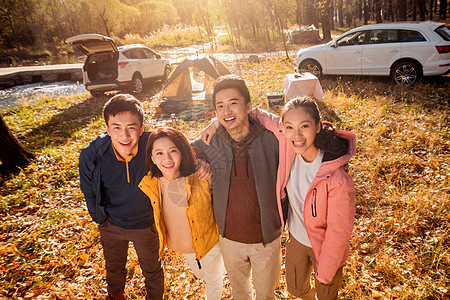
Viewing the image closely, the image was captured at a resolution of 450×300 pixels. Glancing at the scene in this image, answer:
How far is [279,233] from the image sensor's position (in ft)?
7.02

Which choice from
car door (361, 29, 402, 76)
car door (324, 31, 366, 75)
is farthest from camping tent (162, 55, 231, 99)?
car door (361, 29, 402, 76)

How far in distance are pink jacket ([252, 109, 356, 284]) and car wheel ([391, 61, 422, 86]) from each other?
813cm

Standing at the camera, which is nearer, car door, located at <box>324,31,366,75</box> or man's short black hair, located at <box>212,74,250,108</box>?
man's short black hair, located at <box>212,74,250,108</box>

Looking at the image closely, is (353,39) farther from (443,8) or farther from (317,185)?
(443,8)

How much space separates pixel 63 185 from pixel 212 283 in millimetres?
4259

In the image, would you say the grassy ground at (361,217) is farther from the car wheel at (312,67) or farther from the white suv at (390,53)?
the car wheel at (312,67)

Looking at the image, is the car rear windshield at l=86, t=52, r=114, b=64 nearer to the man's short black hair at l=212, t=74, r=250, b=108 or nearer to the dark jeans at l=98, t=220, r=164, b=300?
the dark jeans at l=98, t=220, r=164, b=300

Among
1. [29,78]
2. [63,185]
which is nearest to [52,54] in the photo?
[29,78]

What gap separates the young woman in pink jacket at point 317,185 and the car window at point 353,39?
8796 millimetres

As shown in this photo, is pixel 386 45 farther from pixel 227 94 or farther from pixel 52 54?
pixel 52 54

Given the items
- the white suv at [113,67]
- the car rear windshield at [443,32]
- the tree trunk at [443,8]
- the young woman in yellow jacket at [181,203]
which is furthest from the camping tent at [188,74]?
the tree trunk at [443,8]

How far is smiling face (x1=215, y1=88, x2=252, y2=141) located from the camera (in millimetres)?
1973

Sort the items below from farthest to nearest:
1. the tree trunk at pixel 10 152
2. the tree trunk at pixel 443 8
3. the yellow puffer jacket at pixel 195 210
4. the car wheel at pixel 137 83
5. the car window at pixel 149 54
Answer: the tree trunk at pixel 443 8, the car window at pixel 149 54, the car wheel at pixel 137 83, the tree trunk at pixel 10 152, the yellow puffer jacket at pixel 195 210

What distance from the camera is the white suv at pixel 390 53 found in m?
7.31
